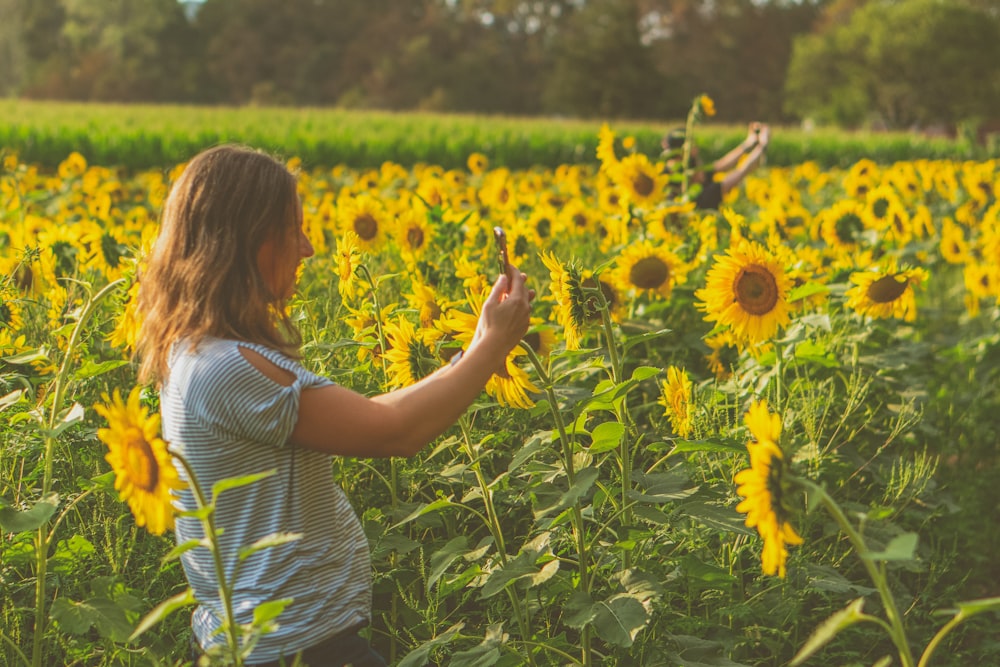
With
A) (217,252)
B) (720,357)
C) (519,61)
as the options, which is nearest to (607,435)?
(217,252)

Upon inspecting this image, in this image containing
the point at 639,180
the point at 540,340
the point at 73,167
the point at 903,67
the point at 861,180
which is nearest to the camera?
the point at 540,340

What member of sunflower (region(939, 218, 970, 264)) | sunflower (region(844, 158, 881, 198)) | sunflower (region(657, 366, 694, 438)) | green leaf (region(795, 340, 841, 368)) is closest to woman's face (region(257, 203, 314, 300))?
sunflower (region(657, 366, 694, 438))

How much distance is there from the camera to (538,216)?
4.84m

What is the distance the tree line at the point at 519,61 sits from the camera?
4331 cm

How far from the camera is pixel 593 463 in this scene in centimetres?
288

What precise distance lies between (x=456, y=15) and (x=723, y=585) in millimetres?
50368

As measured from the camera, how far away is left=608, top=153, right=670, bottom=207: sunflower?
4520 mm

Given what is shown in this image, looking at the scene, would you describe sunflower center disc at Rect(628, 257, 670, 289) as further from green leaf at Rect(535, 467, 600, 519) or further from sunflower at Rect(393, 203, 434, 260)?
green leaf at Rect(535, 467, 600, 519)

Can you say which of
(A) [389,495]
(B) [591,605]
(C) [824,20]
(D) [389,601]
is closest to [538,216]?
(A) [389,495]

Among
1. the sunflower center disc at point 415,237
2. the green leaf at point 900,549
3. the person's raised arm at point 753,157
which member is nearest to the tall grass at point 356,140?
the person's raised arm at point 753,157

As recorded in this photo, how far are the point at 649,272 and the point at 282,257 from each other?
192 centimetres

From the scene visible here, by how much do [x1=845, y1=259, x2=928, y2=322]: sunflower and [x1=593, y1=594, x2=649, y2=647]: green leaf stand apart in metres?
1.73

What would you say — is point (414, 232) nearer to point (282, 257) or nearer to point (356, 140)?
point (282, 257)

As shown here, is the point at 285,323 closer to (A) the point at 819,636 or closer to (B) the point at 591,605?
(B) the point at 591,605
